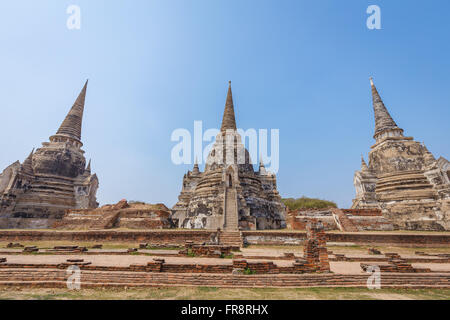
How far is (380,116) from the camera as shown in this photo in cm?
2783

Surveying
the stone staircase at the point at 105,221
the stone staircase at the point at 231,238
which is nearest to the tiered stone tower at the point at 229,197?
the stone staircase at the point at 231,238

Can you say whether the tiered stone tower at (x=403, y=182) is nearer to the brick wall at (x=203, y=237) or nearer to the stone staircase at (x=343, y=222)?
the stone staircase at (x=343, y=222)

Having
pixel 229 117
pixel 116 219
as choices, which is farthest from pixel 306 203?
pixel 116 219

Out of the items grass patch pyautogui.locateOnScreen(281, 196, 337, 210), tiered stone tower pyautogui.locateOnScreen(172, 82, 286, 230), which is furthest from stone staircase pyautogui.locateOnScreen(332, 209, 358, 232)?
grass patch pyautogui.locateOnScreen(281, 196, 337, 210)

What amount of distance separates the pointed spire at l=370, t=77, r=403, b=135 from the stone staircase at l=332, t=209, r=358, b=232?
575 inches

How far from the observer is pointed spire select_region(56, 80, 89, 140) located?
28.8 m

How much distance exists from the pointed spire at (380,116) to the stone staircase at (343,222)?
1461 cm

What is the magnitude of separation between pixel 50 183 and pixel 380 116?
130ft

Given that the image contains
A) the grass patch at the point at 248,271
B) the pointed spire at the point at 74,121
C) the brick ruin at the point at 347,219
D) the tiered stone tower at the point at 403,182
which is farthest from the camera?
the pointed spire at the point at 74,121

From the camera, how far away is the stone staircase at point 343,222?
53.5 feet
